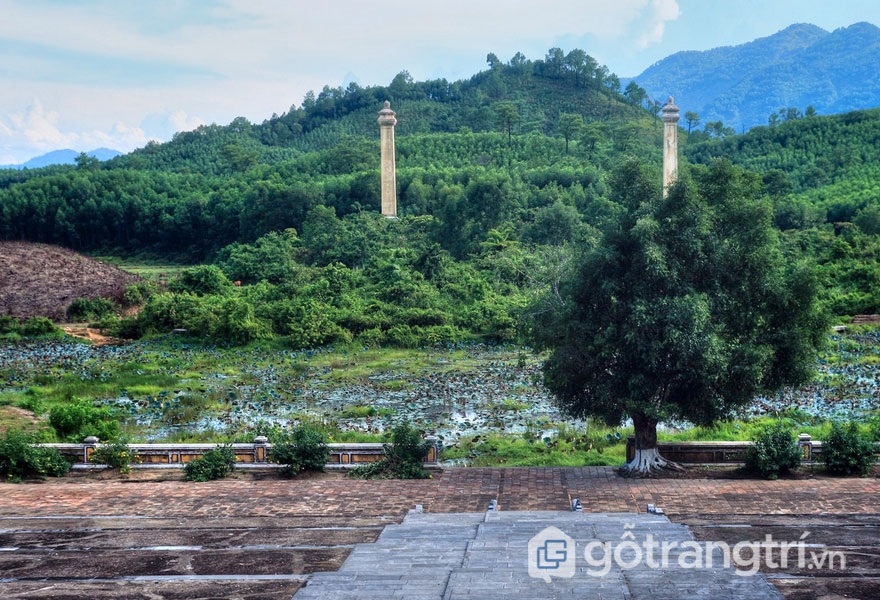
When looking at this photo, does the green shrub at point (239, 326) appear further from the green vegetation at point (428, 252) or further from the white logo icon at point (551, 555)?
the white logo icon at point (551, 555)

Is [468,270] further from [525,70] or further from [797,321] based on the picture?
[525,70]

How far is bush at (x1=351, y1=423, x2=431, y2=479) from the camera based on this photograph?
44.4ft

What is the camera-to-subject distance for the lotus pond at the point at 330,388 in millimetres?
18095

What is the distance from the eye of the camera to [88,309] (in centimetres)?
3331

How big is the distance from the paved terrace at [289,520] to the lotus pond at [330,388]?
10.7 ft

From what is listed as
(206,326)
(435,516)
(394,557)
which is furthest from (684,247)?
(206,326)

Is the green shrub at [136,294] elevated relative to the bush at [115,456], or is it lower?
elevated

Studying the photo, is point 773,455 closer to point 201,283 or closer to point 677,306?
point 677,306

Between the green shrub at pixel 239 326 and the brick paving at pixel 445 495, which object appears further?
the green shrub at pixel 239 326

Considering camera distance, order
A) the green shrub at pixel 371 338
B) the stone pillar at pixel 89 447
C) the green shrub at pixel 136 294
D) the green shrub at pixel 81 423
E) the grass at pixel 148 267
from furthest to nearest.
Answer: the grass at pixel 148 267
the green shrub at pixel 136 294
the green shrub at pixel 371 338
the green shrub at pixel 81 423
the stone pillar at pixel 89 447

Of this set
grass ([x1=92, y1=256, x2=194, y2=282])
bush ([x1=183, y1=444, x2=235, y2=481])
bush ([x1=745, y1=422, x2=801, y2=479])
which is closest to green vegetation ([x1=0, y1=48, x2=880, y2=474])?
grass ([x1=92, y1=256, x2=194, y2=282])

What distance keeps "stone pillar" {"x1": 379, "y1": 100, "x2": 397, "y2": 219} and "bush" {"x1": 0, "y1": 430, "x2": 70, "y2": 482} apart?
29.1 metres

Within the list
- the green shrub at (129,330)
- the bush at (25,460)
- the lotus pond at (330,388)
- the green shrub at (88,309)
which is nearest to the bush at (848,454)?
the lotus pond at (330,388)

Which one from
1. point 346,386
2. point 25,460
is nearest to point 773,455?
point 25,460
